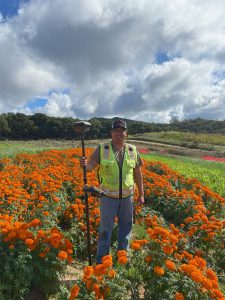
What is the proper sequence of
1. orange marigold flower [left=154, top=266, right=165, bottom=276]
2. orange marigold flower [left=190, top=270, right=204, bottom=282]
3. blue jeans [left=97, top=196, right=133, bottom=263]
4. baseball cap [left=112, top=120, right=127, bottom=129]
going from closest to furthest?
orange marigold flower [left=190, top=270, right=204, bottom=282]
orange marigold flower [left=154, top=266, right=165, bottom=276]
baseball cap [left=112, top=120, right=127, bottom=129]
blue jeans [left=97, top=196, right=133, bottom=263]

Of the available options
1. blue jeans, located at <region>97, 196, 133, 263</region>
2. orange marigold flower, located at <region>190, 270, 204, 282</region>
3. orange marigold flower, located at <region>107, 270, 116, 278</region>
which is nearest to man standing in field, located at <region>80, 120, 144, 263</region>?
blue jeans, located at <region>97, 196, 133, 263</region>

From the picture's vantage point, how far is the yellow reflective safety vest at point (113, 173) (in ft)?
14.9

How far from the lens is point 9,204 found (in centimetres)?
575

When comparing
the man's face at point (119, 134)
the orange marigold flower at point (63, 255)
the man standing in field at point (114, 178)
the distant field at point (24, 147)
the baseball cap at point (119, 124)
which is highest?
the baseball cap at point (119, 124)

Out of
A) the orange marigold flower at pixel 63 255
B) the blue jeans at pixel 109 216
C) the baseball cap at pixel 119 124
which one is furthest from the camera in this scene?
the blue jeans at pixel 109 216

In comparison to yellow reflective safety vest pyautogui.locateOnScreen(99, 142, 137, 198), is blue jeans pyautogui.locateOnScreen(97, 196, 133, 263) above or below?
below

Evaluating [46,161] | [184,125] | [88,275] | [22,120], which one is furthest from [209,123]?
[88,275]

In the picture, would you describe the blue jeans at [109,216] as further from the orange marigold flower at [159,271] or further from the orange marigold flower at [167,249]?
the orange marigold flower at [159,271]

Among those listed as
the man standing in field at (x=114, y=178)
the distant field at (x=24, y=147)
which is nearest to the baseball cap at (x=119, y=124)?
the man standing in field at (x=114, y=178)

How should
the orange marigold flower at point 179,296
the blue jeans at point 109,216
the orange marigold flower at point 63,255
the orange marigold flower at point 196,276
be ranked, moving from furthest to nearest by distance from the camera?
the blue jeans at point 109,216, the orange marigold flower at point 63,255, the orange marigold flower at point 196,276, the orange marigold flower at point 179,296

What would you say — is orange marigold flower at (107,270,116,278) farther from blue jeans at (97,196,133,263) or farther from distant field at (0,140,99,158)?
distant field at (0,140,99,158)

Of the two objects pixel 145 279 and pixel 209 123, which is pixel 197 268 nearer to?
pixel 145 279

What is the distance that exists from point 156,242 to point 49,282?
1312 mm

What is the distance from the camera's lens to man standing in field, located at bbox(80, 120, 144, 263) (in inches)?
179
